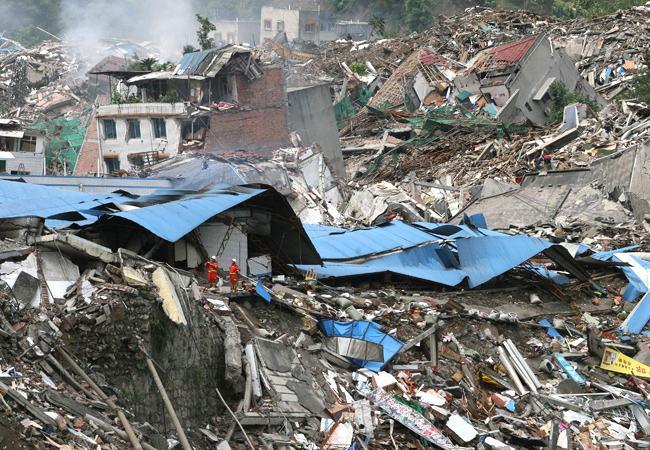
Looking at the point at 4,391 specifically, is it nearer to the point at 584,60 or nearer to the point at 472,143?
the point at 472,143

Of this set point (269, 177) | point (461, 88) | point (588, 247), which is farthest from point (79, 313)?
point (461, 88)

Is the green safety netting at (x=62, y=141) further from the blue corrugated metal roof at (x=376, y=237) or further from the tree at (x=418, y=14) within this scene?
the tree at (x=418, y=14)

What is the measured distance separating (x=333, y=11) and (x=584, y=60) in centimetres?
2686

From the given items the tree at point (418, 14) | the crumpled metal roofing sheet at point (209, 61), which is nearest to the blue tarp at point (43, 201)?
the crumpled metal roofing sheet at point (209, 61)

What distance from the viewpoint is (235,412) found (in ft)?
26.6

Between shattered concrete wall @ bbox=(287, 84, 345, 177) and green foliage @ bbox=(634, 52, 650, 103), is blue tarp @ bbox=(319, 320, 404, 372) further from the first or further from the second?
green foliage @ bbox=(634, 52, 650, 103)

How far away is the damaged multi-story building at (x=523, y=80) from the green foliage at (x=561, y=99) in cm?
26

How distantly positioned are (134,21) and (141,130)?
33.1m

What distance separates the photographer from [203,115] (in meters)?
25.9

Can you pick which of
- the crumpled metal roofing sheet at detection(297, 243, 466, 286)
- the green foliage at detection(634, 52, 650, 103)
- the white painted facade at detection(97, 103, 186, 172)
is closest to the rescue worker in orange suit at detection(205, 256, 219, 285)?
A: the crumpled metal roofing sheet at detection(297, 243, 466, 286)

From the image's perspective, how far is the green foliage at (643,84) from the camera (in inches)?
924

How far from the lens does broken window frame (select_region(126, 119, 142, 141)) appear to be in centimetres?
2638

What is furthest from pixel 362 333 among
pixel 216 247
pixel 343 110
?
pixel 343 110

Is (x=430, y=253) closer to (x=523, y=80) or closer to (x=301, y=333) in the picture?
(x=301, y=333)
